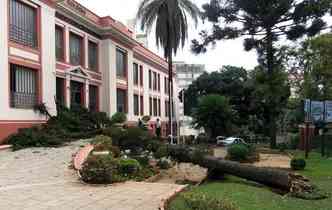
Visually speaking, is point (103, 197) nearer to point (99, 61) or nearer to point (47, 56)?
point (47, 56)

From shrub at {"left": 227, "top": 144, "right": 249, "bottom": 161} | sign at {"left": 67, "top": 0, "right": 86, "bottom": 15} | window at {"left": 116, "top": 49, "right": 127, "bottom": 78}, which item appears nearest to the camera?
shrub at {"left": 227, "top": 144, "right": 249, "bottom": 161}

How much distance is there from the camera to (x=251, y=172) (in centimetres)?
1366

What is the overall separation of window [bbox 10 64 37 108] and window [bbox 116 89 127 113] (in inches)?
532

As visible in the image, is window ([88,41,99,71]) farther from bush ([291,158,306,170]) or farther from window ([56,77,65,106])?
bush ([291,158,306,170])

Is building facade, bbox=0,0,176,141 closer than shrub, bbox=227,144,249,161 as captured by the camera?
Yes

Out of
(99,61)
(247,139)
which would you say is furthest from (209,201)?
(247,139)

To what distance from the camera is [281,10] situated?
32.9 meters

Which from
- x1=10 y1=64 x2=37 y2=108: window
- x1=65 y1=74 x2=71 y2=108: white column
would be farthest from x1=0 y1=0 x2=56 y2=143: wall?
x1=65 y1=74 x2=71 y2=108: white column

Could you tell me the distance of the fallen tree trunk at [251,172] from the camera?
12414mm

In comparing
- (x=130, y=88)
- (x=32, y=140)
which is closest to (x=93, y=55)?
(x=130, y=88)

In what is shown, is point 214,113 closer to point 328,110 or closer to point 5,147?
point 328,110

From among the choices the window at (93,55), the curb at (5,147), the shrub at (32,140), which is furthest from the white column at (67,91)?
the curb at (5,147)

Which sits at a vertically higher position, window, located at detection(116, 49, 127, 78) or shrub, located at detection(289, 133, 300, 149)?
window, located at detection(116, 49, 127, 78)

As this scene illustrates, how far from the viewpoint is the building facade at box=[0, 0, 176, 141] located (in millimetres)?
23422
